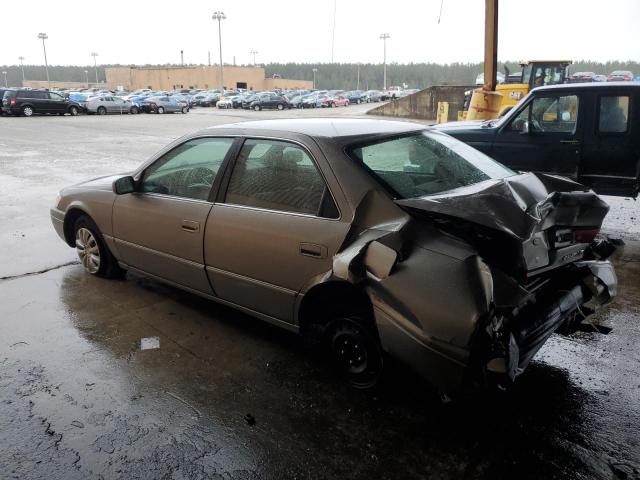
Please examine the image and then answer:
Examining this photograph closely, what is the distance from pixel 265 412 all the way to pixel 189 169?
1.97 metres

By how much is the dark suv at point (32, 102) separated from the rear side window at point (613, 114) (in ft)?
107

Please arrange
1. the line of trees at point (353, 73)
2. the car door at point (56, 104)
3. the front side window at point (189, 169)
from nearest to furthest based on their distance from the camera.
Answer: the front side window at point (189, 169), the car door at point (56, 104), the line of trees at point (353, 73)

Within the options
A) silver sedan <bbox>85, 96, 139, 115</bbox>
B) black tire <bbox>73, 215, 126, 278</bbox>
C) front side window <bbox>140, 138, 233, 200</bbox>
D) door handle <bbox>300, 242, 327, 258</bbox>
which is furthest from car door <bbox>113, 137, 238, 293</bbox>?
silver sedan <bbox>85, 96, 139, 115</bbox>

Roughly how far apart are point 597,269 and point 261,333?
2252 millimetres

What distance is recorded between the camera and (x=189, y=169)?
3.87 meters

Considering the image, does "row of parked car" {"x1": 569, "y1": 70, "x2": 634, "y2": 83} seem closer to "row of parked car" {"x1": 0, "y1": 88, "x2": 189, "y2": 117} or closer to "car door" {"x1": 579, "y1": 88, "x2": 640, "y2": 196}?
"car door" {"x1": 579, "y1": 88, "x2": 640, "y2": 196}

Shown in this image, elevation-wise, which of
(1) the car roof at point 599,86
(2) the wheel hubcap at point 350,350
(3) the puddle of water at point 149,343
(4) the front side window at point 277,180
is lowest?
(3) the puddle of water at point 149,343

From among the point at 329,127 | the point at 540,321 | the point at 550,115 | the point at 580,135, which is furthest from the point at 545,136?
the point at 540,321

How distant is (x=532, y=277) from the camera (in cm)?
262

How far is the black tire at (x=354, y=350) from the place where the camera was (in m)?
2.82

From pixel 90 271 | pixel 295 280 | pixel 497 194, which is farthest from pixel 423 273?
pixel 90 271

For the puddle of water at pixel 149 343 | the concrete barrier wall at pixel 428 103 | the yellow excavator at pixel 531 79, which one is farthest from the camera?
the concrete barrier wall at pixel 428 103

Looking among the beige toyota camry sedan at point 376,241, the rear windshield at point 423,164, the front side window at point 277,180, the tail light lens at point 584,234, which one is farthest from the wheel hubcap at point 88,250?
the tail light lens at point 584,234

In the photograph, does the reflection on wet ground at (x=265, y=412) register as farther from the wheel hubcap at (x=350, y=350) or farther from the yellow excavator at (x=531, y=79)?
the yellow excavator at (x=531, y=79)
